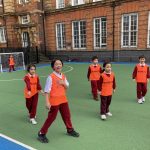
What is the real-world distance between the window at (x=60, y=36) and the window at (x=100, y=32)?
4519mm

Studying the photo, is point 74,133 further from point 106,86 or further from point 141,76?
point 141,76

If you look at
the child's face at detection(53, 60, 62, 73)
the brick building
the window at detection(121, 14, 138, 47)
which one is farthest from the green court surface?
the brick building

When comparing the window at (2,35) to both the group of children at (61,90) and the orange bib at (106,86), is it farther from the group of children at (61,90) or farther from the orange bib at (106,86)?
the orange bib at (106,86)

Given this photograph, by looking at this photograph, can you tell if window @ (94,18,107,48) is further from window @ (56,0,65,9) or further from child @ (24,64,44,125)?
child @ (24,64,44,125)

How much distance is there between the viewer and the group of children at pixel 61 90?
15.9 ft

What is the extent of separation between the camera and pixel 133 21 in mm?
20922

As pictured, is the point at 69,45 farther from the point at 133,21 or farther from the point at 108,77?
the point at 108,77

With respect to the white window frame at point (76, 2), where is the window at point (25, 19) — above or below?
below

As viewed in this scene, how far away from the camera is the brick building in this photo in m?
20.8

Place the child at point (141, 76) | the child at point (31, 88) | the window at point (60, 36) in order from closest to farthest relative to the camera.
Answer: the child at point (31, 88), the child at point (141, 76), the window at point (60, 36)

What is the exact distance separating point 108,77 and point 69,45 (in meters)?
20.0

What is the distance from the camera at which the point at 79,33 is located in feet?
81.3

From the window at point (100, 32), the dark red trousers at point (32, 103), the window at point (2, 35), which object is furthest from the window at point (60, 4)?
the dark red trousers at point (32, 103)

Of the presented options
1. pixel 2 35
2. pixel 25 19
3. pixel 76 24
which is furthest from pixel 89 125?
pixel 2 35
